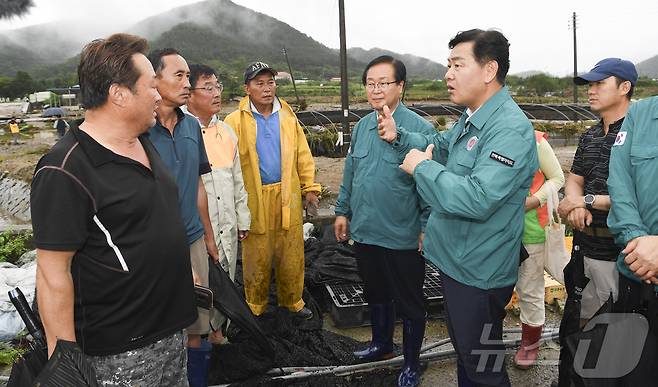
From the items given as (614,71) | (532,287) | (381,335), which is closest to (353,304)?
(381,335)

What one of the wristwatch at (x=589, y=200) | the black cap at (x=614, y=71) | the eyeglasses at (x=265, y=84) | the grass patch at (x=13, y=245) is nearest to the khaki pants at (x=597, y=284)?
the wristwatch at (x=589, y=200)

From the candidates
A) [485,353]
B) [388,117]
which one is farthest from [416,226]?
[485,353]

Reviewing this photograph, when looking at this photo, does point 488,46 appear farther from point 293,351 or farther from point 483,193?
point 293,351

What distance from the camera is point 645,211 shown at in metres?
2.00

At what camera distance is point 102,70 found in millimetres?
1588

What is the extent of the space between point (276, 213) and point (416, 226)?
1.20m

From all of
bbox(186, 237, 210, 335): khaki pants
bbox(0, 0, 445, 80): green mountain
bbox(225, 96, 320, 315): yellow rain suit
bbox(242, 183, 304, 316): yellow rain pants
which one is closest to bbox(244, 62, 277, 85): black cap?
bbox(225, 96, 320, 315): yellow rain suit

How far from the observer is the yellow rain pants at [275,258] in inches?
143

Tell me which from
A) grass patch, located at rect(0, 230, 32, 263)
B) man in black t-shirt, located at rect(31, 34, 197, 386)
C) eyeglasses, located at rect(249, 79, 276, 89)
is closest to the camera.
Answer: man in black t-shirt, located at rect(31, 34, 197, 386)

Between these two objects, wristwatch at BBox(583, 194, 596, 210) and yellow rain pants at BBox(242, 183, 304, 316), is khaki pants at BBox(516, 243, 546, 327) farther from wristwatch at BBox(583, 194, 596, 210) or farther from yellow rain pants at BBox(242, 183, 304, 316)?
yellow rain pants at BBox(242, 183, 304, 316)

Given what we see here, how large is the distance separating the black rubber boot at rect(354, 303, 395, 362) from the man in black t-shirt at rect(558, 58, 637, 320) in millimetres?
1155

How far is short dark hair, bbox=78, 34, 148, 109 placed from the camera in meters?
1.59

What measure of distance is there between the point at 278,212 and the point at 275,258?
1.39ft

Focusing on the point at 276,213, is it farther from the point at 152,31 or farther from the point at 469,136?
the point at 152,31
